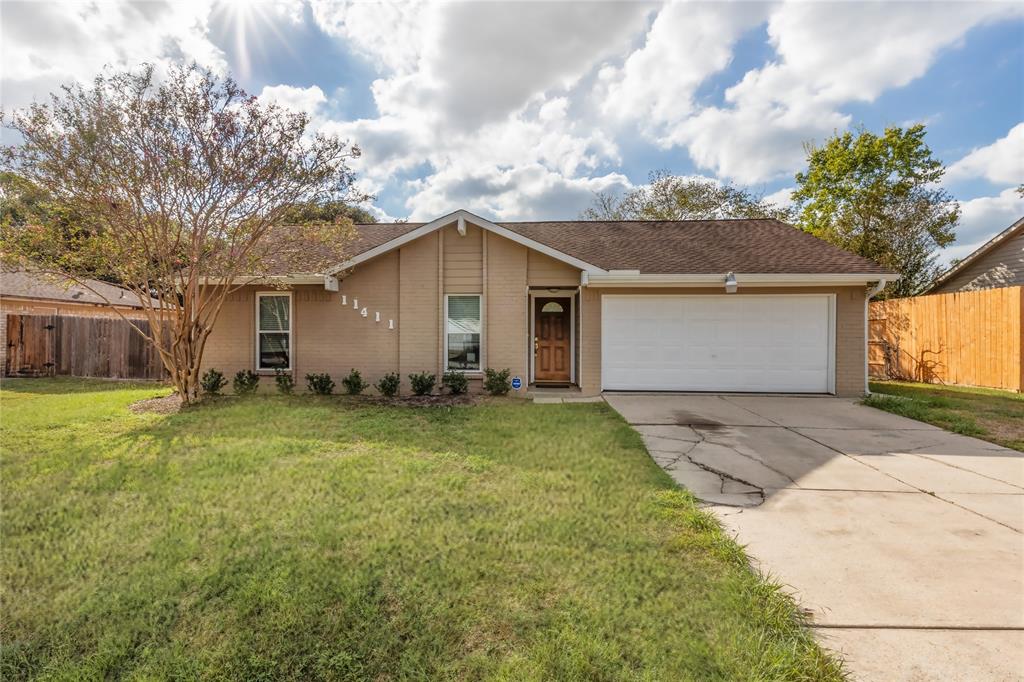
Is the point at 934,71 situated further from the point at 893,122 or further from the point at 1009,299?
the point at 893,122

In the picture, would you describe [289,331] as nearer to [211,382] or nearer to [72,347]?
[211,382]

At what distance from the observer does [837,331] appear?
8875 mm

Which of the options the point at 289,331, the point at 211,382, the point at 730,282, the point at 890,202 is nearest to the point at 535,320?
the point at 730,282

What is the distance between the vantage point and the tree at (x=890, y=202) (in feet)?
58.1

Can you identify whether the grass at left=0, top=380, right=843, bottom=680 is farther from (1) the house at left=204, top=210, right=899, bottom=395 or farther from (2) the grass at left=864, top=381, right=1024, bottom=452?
(2) the grass at left=864, top=381, right=1024, bottom=452

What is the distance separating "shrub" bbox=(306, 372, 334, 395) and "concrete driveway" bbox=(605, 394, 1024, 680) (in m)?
6.23

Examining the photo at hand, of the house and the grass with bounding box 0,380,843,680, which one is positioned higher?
the house

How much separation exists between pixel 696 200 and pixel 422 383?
1889 centimetres

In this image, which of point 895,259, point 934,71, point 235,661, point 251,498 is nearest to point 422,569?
point 235,661

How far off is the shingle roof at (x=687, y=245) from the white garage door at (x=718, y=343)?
0.71 meters

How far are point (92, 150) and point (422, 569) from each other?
762 centimetres

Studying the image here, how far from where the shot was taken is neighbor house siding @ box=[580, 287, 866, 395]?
28.9 ft

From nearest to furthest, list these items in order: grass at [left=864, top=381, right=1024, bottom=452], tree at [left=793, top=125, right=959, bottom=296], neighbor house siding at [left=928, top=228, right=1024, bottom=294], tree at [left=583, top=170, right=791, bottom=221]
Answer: grass at [left=864, top=381, right=1024, bottom=452] → neighbor house siding at [left=928, top=228, right=1024, bottom=294] → tree at [left=793, top=125, right=959, bottom=296] → tree at [left=583, top=170, right=791, bottom=221]

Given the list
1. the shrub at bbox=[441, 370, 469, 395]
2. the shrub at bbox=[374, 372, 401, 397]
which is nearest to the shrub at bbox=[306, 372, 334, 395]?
the shrub at bbox=[374, 372, 401, 397]
